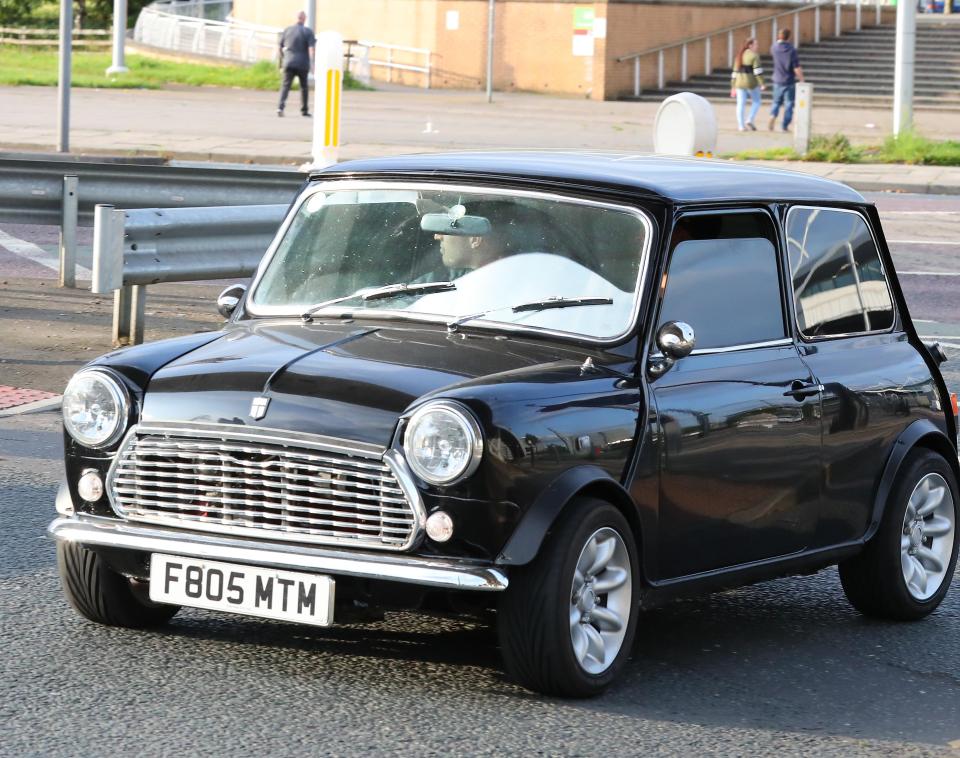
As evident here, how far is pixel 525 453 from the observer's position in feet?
15.5

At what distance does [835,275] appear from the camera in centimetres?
638

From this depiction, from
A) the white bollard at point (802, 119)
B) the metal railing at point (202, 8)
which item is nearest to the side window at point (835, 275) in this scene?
the white bollard at point (802, 119)

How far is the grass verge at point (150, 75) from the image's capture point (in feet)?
143

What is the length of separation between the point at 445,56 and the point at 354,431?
156ft

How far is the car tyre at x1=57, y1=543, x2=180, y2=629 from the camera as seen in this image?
538cm

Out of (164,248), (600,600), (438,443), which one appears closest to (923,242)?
(164,248)

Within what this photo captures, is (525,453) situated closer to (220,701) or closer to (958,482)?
(220,701)

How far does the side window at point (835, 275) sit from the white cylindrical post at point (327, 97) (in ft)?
34.9

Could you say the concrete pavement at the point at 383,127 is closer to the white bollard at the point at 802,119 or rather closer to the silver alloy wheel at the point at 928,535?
the white bollard at the point at 802,119

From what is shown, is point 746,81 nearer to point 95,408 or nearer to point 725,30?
point 725,30

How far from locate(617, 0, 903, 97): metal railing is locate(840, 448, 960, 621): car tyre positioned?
4260 cm

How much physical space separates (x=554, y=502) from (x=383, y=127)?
2899 centimetres

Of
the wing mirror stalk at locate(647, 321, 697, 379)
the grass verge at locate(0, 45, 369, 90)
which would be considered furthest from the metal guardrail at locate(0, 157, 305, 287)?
the grass verge at locate(0, 45, 369, 90)

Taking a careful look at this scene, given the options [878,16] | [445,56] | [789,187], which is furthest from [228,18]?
[789,187]
